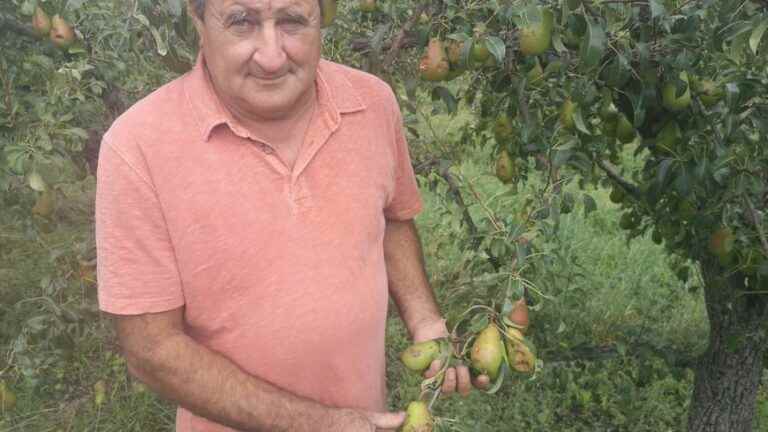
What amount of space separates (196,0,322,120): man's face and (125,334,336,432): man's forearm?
1.27 feet

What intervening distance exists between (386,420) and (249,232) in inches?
15.1

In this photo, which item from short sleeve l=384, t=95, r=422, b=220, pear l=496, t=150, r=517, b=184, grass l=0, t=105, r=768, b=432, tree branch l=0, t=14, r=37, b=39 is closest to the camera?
short sleeve l=384, t=95, r=422, b=220

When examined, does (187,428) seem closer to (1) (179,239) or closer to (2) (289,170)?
(1) (179,239)

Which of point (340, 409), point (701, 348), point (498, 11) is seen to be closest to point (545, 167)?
point (498, 11)

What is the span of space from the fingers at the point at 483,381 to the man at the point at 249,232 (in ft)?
0.10

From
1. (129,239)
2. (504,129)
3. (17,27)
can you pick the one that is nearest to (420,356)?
(129,239)

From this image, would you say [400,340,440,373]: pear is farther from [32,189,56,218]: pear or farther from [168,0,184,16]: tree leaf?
[32,189,56,218]: pear

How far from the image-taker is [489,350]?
1223 millimetres

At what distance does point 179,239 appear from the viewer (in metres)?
1.22

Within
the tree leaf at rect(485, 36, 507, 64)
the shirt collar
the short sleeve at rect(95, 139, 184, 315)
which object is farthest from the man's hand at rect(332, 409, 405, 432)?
the tree leaf at rect(485, 36, 507, 64)

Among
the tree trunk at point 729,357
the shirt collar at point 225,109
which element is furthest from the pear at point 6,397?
the tree trunk at point 729,357

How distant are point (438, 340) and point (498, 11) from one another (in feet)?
1.89

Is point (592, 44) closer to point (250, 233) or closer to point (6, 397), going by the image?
point (250, 233)

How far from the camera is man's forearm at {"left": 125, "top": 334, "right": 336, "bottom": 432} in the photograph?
124 centimetres
